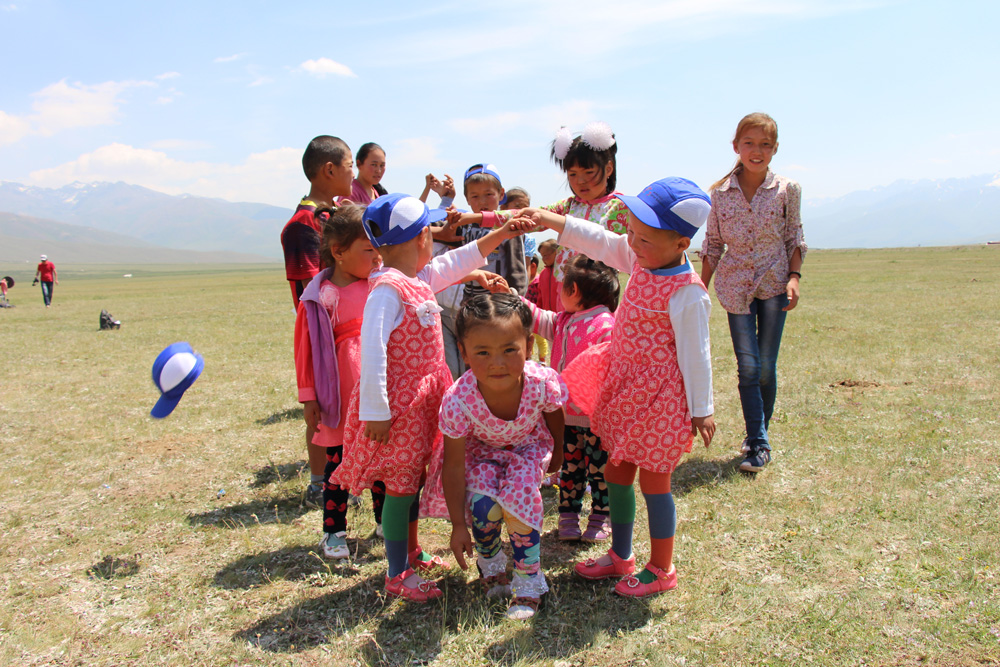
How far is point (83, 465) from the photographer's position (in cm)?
577

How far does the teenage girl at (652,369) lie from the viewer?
9.48 feet

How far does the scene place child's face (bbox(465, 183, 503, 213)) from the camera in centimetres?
507

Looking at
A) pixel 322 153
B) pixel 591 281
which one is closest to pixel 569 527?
pixel 591 281

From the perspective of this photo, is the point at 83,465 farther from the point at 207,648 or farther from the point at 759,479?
the point at 759,479

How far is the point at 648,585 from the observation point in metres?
3.18

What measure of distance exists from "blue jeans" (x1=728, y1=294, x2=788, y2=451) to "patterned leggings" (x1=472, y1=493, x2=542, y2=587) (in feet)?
8.89

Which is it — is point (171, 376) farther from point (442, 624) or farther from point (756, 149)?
point (756, 149)

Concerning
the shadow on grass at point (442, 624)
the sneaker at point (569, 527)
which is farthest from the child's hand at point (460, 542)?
the sneaker at point (569, 527)

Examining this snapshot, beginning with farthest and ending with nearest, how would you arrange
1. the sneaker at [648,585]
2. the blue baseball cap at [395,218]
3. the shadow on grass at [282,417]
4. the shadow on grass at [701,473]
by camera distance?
the shadow on grass at [282,417] → the shadow on grass at [701,473] → the sneaker at [648,585] → the blue baseball cap at [395,218]

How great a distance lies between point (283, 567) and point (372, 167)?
3.32m

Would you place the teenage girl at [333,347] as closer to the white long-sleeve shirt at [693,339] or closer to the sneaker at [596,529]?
the sneaker at [596,529]

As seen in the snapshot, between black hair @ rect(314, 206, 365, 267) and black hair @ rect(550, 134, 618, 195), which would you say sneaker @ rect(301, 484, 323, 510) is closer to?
black hair @ rect(314, 206, 365, 267)

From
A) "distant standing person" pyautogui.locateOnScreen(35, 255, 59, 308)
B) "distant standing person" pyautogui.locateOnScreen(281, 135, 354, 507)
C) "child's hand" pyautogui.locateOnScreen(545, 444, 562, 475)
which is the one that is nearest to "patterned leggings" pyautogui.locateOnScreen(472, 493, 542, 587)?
"child's hand" pyautogui.locateOnScreen(545, 444, 562, 475)

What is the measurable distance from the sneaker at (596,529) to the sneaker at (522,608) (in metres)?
0.91
